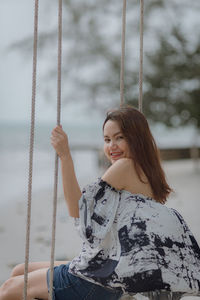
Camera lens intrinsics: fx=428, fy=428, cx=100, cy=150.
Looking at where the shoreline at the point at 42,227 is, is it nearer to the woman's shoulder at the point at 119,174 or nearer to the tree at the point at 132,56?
the woman's shoulder at the point at 119,174

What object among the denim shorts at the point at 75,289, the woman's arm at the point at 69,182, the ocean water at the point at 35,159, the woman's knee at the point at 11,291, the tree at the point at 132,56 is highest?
the tree at the point at 132,56

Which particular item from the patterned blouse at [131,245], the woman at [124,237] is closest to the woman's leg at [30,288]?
the woman at [124,237]

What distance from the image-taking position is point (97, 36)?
32.1 ft

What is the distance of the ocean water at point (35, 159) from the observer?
7652 millimetres

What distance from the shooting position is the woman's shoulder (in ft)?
4.84

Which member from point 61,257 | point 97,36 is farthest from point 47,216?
point 97,36

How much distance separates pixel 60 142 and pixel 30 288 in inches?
20.8

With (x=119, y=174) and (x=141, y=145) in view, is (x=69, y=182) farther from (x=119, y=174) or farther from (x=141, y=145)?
(x=141, y=145)

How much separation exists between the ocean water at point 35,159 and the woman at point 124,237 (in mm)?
337

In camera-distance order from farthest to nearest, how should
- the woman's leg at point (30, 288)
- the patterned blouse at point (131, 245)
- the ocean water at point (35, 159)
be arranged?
the ocean water at point (35, 159), the woman's leg at point (30, 288), the patterned blouse at point (131, 245)

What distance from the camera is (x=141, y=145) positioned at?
5.06 feet

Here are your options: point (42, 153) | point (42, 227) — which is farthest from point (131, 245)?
point (42, 153)

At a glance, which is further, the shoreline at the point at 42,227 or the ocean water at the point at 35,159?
the ocean water at the point at 35,159

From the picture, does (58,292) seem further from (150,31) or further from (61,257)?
(150,31)
